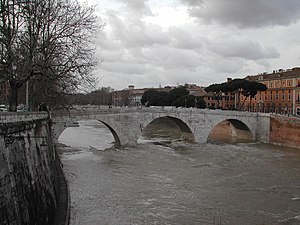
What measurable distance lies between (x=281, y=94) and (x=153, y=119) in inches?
987

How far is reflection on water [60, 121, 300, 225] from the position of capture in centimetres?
912

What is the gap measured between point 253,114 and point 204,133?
243 inches

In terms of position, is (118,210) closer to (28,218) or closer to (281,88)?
(28,218)

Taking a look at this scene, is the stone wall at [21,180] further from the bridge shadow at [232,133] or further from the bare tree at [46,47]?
the bridge shadow at [232,133]

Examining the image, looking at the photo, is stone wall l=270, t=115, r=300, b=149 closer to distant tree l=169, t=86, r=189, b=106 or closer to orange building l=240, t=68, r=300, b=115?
orange building l=240, t=68, r=300, b=115

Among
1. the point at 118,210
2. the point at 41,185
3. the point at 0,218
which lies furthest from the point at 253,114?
the point at 0,218

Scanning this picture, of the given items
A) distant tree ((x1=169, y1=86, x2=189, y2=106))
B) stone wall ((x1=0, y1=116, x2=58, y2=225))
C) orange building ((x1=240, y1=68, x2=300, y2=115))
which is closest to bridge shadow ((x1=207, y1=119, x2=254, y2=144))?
orange building ((x1=240, y1=68, x2=300, y2=115))

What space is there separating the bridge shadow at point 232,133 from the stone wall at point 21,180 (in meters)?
21.7

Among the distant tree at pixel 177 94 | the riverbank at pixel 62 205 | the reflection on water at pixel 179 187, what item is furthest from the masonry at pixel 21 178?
the distant tree at pixel 177 94

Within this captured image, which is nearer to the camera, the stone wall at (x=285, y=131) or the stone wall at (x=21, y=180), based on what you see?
the stone wall at (x=21, y=180)

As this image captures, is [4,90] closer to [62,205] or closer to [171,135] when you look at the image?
[62,205]

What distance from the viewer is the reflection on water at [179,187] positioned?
29.9 ft

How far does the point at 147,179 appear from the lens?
13.1m

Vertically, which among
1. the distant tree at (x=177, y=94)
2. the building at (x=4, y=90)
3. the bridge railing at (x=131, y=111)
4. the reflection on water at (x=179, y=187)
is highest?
the distant tree at (x=177, y=94)
